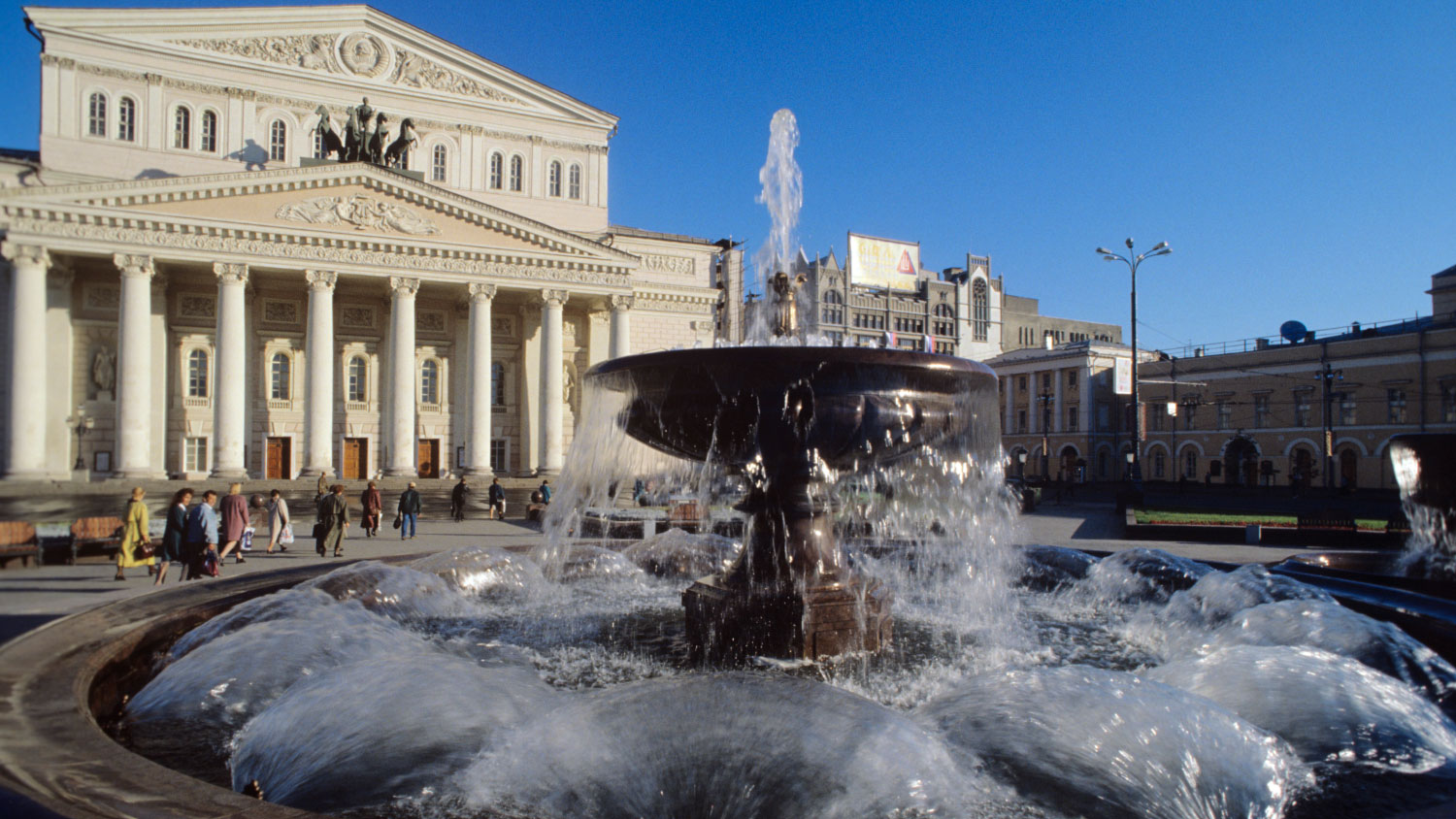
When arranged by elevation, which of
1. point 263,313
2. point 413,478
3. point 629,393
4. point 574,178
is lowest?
point 413,478

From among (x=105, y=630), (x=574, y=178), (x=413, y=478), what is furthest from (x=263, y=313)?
(x=105, y=630)

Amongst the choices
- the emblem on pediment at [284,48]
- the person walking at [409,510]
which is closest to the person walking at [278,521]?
the person walking at [409,510]

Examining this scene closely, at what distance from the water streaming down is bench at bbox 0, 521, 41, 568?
32.9ft

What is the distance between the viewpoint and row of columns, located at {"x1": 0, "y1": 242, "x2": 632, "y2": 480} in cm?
2600

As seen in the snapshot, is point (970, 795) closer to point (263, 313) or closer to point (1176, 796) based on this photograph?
point (1176, 796)

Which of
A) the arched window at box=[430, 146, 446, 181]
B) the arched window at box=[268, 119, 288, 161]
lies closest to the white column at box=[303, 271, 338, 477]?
the arched window at box=[268, 119, 288, 161]

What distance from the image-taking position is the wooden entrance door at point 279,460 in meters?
31.1

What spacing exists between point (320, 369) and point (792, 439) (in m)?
28.3

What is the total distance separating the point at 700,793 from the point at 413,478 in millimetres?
27962

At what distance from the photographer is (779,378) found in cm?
455

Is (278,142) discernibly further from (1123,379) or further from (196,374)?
(1123,379)

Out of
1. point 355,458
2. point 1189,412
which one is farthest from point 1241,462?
point 355,458

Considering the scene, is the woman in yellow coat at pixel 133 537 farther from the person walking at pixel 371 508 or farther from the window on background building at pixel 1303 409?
the window on background building at pixel 1303 409

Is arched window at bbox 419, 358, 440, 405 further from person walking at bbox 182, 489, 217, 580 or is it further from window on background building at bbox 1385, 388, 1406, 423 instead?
window on background building at bbox 1385, 388, 1406, 423
